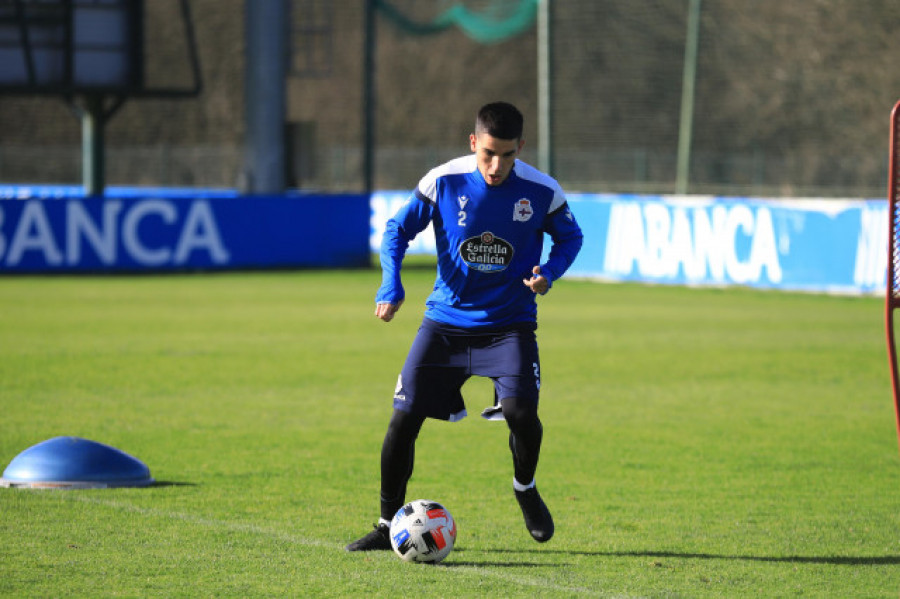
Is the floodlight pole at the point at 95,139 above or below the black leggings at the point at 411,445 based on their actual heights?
above

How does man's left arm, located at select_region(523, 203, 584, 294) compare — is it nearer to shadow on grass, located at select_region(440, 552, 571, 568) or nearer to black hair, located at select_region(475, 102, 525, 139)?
black hair, located at select_region(475, 102, 525, 139)

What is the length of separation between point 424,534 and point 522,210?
1567 mm

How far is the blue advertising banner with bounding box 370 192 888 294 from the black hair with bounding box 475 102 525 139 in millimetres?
16308

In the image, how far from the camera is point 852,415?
1212cm

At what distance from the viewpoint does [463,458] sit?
10094 millimetres

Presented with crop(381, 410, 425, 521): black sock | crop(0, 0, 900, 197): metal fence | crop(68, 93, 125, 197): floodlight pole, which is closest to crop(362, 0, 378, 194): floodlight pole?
crop(68, 93, 125, 197): floodlight pole

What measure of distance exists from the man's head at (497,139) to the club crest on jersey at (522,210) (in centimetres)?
17

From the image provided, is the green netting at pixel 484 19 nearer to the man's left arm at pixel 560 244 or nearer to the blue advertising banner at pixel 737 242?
the blue advertising banner at pixel 737 242

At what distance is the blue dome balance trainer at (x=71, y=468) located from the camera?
8.52 metres

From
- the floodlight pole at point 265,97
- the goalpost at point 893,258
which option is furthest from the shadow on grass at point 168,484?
the floodlight pole at point 265,97

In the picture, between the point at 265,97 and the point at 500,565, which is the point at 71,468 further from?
the point at 265,97

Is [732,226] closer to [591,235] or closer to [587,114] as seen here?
[591,235]

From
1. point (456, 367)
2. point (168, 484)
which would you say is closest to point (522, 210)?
point (456, 367)

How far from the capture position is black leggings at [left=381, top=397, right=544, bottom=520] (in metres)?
6.92
